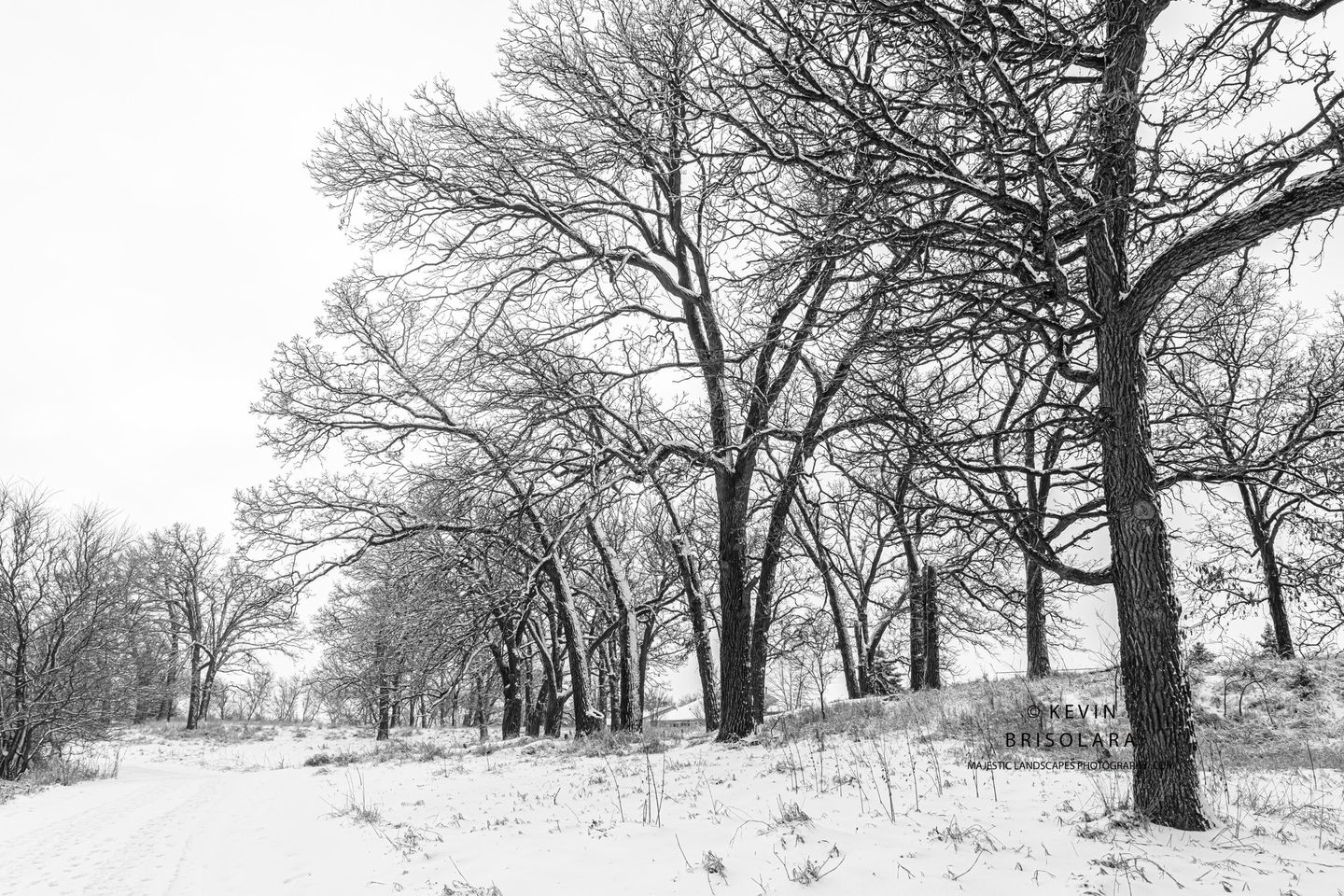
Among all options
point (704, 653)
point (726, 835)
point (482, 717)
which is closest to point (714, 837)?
point (726, 835)

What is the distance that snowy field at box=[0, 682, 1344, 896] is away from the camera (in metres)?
3.74

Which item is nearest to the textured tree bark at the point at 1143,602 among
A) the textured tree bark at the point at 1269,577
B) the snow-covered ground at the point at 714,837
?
the snow-covered ground at the point at 714,837

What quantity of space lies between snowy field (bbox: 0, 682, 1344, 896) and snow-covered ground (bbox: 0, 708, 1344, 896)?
0.02 meters

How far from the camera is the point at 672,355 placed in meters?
11.1

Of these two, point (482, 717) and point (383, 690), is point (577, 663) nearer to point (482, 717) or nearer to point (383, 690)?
point (383, 690)

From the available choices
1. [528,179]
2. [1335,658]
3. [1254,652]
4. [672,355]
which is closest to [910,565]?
[1254,652]

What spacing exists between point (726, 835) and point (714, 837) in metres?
0.09

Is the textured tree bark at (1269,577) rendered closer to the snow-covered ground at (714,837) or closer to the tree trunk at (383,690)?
the snow-covered ground at (714,837)

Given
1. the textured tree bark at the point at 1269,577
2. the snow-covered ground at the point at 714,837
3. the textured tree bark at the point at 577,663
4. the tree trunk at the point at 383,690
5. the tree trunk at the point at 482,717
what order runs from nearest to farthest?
the snow-covered ground at the point at 714,837, the textured tree bark at the point at 1269,577, the textured tree bark at the point at 577,663, the tree trunk at the point at 383,690, the tree trunk at the point at 482,717

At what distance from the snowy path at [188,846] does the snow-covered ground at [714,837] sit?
0.03 m

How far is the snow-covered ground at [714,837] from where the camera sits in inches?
147

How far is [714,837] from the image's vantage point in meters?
4.71

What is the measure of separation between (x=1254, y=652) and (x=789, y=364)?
1101 cm

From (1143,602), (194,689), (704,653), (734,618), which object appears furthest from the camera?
(194,689)
